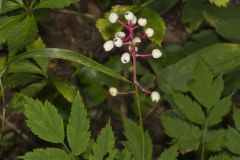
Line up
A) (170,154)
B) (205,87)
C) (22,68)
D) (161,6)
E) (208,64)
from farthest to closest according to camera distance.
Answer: (161,6), (208,64), (22,68), (205,87), (170,154)

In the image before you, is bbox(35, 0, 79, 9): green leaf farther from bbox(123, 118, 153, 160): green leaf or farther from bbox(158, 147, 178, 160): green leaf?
bbox(158, 147, 178, 160): green leaf

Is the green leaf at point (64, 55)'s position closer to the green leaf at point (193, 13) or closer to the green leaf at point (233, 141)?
the green leaf at point (233, 141)

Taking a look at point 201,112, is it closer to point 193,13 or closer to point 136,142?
point 136,142

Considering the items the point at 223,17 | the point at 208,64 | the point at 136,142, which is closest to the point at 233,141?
the point at 136,142

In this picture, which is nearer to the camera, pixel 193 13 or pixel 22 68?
pixel 22 68

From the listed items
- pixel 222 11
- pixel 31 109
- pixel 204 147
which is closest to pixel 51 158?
pixel 31 109

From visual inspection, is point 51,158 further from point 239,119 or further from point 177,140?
point 239,119

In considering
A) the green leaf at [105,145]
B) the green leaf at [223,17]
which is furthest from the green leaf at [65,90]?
the green leaf at [223,17]
